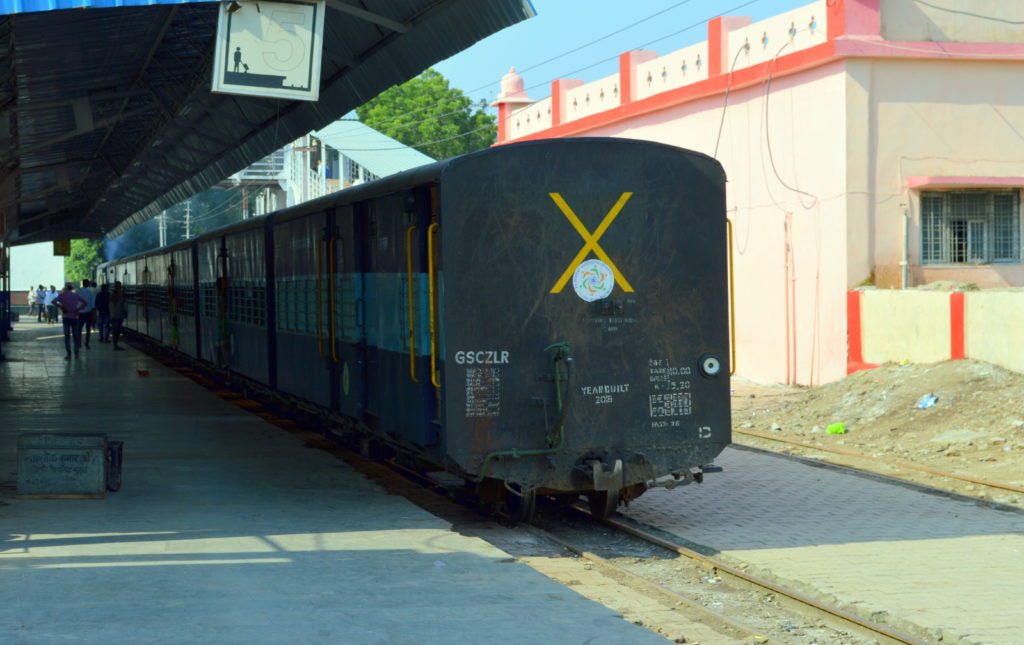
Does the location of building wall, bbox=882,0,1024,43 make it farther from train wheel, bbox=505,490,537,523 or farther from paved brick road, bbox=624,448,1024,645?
train wheel, bbox=505,490,537,523

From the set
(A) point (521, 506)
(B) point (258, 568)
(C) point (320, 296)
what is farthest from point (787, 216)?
(B) point (258, 568)

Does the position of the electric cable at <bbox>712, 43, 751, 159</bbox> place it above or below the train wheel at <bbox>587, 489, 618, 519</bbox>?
above

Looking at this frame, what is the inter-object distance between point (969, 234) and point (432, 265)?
1474cm

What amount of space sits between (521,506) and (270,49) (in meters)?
5.39

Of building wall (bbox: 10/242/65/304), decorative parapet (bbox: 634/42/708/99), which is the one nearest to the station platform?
decorative parapet (bbox: 634/42/708/99)

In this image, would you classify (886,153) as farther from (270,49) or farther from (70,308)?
(70,308)

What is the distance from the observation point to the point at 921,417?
17266 mm

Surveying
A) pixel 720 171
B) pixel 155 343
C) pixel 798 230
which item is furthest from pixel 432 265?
pixel 155 343

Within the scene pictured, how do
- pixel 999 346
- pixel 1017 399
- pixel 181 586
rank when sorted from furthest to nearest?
1. pixel 999 346
2. pixel 1017 399
3. pixel 181 586

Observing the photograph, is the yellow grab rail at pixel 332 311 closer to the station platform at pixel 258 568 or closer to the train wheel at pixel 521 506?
the station platform at pixel 258 568

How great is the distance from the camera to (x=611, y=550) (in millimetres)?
9875

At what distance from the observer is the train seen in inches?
377

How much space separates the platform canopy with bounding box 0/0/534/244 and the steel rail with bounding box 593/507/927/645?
5.88 meters

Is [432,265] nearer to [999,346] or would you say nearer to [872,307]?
[999,346]
